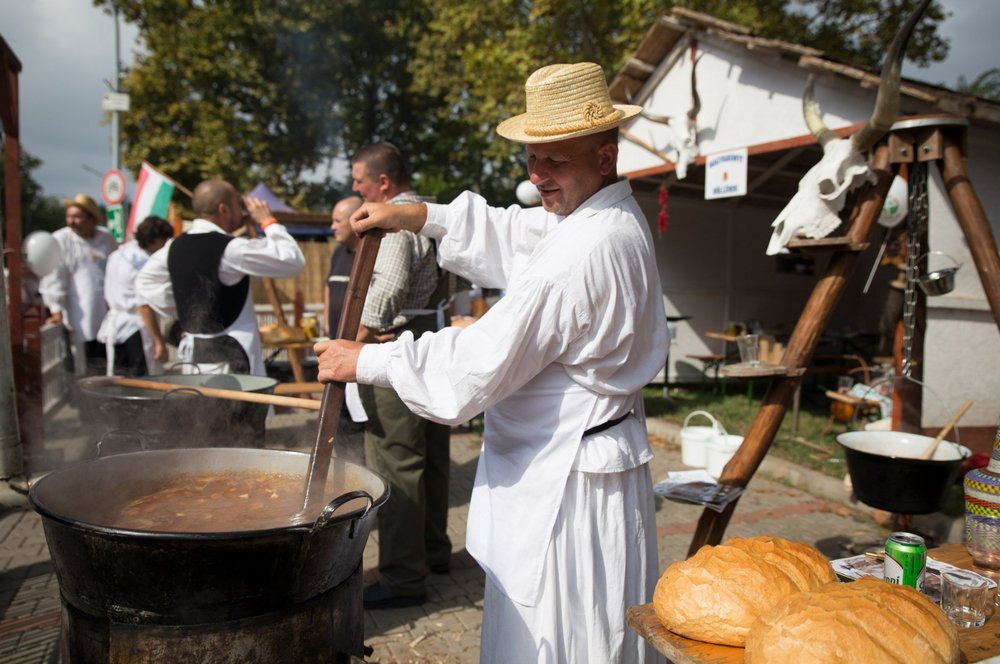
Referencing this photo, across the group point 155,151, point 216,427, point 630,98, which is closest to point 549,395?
point 216,427

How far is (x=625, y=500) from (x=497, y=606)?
546 millimetres

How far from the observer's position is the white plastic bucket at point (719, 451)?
5751mm

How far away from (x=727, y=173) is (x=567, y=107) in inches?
251

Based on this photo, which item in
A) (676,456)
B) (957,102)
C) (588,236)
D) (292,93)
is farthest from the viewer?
(292,93)

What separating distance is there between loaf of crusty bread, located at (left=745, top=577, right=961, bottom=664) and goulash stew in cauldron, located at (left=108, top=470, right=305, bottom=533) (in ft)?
4.27

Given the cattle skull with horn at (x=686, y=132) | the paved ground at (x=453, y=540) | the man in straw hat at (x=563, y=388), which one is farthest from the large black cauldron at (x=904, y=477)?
the cattle skull with horn at (x=686, y=132)

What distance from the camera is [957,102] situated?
550 centimetres

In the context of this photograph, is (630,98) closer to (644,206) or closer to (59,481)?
(644,206)

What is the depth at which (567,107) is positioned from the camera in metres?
2.07

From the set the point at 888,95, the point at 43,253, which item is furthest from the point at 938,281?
the point at 43,253

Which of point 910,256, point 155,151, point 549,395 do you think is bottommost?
point 549,395

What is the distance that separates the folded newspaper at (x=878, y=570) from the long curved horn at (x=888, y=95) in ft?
6.35

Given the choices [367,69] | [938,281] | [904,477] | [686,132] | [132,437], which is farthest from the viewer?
[367,69]

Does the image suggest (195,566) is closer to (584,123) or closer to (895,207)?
(584,123)
